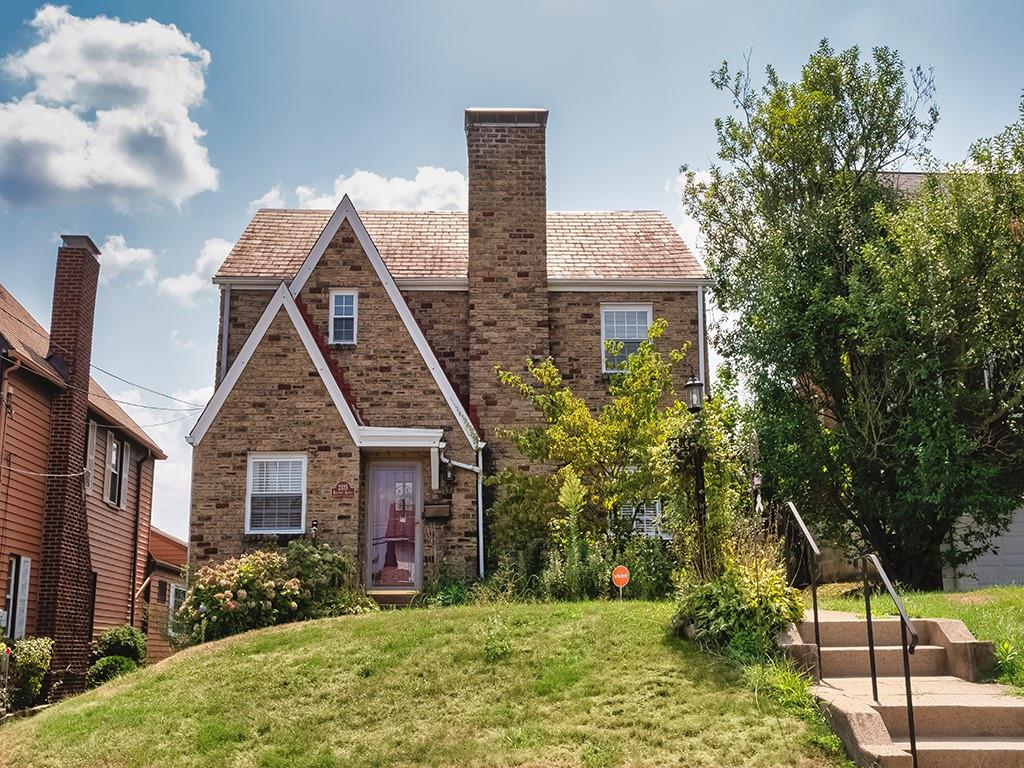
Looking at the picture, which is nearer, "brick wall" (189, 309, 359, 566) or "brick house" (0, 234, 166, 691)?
"brick wall" (189, 309, 359, 566)

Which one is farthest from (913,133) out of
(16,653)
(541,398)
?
(16,653)

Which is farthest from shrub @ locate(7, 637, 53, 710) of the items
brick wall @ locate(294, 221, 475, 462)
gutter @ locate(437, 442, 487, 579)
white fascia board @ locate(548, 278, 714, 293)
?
white fascia board @ locate(548, 278, 714, 293)

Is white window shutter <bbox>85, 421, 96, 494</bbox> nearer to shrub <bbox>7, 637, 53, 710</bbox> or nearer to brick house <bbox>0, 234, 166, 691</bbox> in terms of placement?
brick house <bbox>0, 234, 166, 691</bbox>

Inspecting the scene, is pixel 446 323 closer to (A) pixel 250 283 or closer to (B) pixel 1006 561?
(A) pixel 250 283

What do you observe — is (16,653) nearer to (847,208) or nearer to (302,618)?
(302,618)

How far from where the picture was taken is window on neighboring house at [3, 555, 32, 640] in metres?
20.2

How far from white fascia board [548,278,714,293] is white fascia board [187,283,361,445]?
517 centimetres

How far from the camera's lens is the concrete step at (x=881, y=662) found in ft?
33.1

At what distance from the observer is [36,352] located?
2248cm

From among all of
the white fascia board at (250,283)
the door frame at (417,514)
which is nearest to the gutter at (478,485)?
the door frame at (417,514)

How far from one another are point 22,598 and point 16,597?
171mm

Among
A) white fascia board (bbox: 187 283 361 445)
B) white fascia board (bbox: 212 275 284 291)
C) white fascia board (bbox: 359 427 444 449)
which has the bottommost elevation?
white fascia board (bbox: 359 427 444 449)

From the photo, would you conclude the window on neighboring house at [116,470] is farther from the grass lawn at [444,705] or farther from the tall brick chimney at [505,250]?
the grass lawn at [444,705]

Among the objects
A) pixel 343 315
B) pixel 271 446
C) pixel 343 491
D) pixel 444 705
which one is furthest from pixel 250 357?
pixel 444 705
